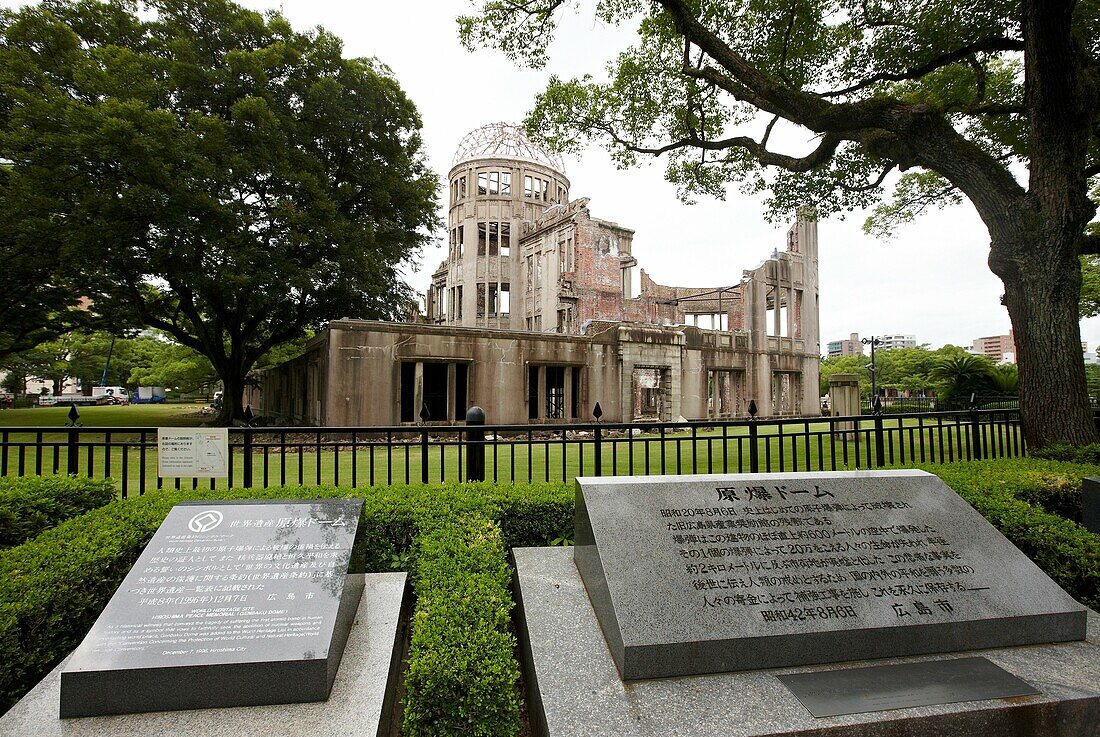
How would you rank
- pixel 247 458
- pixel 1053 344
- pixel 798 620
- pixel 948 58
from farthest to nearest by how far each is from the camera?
pixel 948 58
pixel 1053 344
pixel 247 458
pixel 798 620

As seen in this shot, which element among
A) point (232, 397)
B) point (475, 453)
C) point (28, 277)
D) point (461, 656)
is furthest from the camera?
point (232, 397)

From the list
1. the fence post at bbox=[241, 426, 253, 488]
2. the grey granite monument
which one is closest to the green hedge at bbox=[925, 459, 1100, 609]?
the grey granite monument

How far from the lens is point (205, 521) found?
11.8ft

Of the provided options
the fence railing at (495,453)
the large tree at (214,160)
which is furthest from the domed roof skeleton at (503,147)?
the fence railing at (495,453)

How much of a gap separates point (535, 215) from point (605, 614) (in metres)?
39.6

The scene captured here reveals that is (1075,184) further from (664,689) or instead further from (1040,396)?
(664,689)

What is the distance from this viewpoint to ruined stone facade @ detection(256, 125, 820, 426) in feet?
56.4

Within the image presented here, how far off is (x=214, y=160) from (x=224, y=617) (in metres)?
20.2

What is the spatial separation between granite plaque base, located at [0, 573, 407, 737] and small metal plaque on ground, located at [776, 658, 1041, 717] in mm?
2268

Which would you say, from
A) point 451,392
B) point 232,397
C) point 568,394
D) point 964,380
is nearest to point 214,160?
point 232,397

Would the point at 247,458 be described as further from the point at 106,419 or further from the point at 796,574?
the point at 106,419

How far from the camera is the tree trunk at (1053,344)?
8.12 meters

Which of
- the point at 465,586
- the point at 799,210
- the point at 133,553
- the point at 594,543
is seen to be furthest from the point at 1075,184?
the point at 133,553

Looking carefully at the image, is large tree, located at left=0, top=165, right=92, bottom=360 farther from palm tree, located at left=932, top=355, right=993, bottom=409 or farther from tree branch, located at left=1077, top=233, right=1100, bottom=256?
palm tree, located at left=932, top=355, right=993, bottom=409
